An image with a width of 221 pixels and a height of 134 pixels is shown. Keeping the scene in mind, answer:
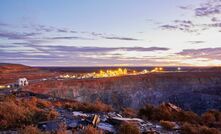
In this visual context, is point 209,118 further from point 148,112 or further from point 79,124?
point 79,124

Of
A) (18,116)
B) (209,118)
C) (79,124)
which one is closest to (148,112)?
(209,118)

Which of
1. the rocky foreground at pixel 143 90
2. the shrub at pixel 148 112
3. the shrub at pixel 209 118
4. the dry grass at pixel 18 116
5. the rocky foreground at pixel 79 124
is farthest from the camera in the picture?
the rocky foreground at pixel 143 90

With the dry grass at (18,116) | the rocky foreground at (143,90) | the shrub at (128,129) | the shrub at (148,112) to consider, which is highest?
the dry grass at (18,116)

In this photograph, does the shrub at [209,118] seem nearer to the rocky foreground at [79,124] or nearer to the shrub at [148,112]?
the rocky foreground at [79,124]

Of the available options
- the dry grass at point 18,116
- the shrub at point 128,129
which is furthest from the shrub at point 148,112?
the shrub at point 128,129

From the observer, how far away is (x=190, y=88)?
77750 mm

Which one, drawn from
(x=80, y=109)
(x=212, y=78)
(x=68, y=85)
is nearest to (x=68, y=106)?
(x=80, y=109)

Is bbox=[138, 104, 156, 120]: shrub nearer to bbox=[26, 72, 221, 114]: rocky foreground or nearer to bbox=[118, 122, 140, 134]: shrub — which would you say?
bbox=[118, 122, 140, 134]: shrub

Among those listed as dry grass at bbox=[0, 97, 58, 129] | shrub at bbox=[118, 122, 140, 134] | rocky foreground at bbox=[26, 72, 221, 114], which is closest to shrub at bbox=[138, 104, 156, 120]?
dry grass at bbox=[0, 97, 58, 129]

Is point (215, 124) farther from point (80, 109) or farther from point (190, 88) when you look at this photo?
point (190, 88)

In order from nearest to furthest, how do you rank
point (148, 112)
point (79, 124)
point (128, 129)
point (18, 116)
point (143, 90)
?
point (128, 129) → point (79, 124) → point (18, 116) → point (148, 112) → point (143, 90)

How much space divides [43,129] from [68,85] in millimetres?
49490

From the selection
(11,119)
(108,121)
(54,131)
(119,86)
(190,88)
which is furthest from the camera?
(190,88)

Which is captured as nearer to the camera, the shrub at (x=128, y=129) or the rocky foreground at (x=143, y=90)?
the shrub at (x=128, y=129)
